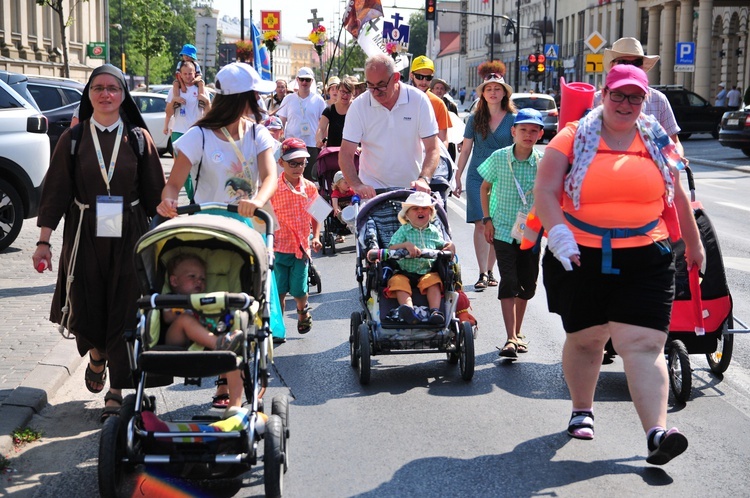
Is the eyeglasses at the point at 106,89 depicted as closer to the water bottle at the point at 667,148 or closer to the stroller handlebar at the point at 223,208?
the stroller handlebar at the point at 223,208

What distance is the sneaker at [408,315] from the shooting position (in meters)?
7.36

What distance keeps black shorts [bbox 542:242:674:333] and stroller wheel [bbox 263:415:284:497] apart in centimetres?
169

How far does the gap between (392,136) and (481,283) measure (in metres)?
2.95

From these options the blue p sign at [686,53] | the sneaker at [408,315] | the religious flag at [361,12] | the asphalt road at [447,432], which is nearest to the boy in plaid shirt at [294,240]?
the asphalt road at [447,432]

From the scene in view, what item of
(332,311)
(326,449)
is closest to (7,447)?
(326,449)

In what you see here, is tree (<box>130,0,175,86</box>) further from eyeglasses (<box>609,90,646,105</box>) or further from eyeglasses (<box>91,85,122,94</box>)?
eyeglasses (<box>609,90,646,105</box>)

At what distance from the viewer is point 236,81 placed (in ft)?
20.3

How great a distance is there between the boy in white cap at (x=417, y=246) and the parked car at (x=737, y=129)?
924 inches

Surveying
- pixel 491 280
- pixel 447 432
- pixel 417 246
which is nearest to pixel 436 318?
pixel 417 246

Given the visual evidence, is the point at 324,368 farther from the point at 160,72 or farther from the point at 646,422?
the point at 160,72

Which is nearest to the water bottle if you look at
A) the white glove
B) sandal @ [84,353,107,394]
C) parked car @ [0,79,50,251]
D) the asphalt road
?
the white glove

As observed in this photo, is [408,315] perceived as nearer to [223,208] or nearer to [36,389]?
[223,208]

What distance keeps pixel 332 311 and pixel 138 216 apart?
3.79 meters

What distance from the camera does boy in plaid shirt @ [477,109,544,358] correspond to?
8.15m
